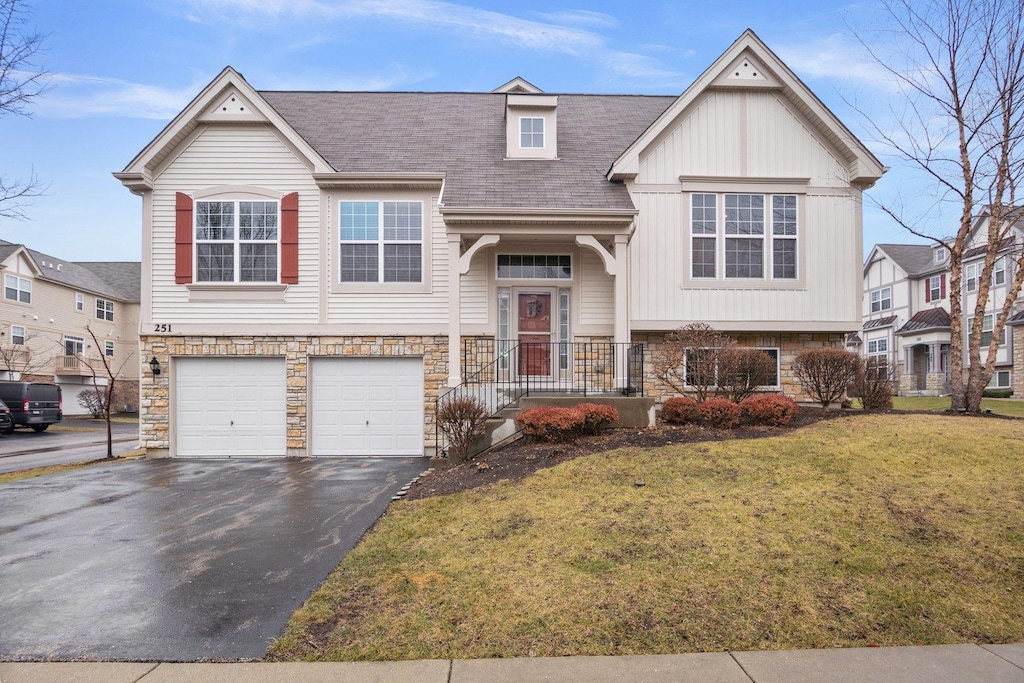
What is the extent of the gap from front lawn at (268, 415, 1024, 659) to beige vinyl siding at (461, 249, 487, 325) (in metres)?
5.87

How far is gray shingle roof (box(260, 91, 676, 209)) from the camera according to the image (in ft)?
42.0

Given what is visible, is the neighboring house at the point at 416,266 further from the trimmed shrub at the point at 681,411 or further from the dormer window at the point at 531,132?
the trimmed shrub at the point at 681,411

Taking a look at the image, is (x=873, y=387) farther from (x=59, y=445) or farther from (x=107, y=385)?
(x=107, y=385)

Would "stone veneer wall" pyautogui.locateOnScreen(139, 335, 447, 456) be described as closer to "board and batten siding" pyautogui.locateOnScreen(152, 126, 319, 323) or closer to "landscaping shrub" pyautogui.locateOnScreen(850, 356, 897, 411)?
"board and batten siding" pyautogui.locateOnScreen(152, 126, 319, 323)

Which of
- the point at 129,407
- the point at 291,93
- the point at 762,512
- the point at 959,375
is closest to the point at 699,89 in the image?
the point at 959,375

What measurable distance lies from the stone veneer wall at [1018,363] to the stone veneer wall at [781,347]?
64.3 ft

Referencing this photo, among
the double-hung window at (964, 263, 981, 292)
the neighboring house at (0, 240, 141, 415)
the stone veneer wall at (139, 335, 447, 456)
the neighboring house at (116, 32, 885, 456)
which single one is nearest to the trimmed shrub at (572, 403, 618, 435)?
the neighboring house at (116, 32, 885, 456)

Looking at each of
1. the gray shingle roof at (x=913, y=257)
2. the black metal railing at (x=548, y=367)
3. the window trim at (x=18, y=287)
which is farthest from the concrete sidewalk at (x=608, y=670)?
the gray shingle roof at (x=913, y=257)

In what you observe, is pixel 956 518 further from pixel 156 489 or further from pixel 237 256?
pixel 237 256

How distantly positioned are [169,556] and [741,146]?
1294 centimetres

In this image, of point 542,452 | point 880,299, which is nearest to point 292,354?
point 542,452

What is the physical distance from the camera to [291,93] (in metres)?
17.0

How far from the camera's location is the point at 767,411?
33.2 ft

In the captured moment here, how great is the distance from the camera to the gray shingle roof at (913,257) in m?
36.7
